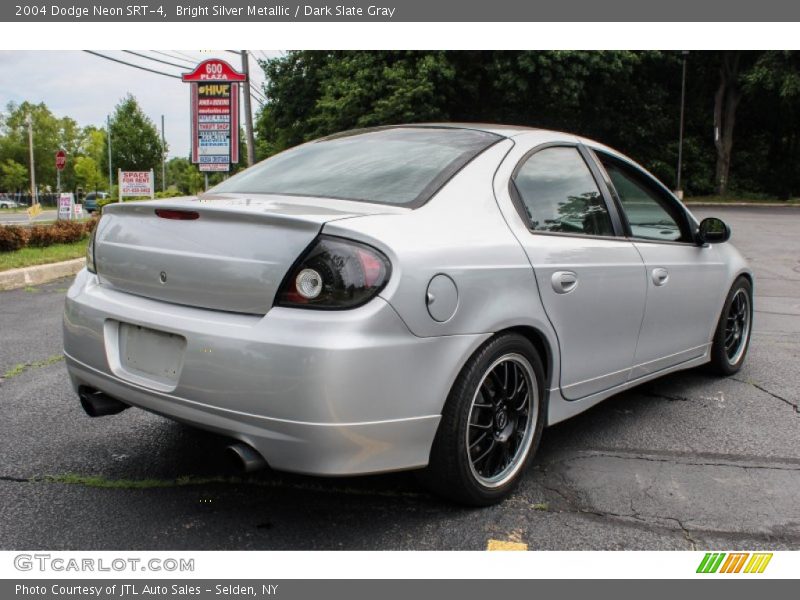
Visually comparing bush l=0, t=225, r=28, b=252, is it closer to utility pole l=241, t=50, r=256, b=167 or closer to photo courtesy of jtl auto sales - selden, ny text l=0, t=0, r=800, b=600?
photo courtesy of jtl auto sales - selden, ny text l=0, t=0, r=800, b=600

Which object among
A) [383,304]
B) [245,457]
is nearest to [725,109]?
[383,304]

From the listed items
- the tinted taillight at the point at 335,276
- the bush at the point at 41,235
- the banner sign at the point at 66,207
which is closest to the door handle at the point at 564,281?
the tinted taillight at the point at 335,276

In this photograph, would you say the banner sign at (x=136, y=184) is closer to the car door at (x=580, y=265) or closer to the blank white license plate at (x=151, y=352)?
the car door at (x=580, y=265)

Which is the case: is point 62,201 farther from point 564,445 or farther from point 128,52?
point 564,445

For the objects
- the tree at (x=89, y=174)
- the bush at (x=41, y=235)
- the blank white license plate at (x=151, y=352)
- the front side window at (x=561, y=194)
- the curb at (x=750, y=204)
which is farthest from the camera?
the tree at (x=89, y=174)

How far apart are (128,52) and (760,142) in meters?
32.2

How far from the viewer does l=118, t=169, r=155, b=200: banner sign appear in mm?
22656

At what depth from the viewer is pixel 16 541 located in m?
2.51

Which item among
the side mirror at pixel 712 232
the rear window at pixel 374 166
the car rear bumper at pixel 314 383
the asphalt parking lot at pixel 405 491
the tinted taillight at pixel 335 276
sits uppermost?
the rear window at pixel 374 166

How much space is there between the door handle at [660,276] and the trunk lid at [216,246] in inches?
67.2

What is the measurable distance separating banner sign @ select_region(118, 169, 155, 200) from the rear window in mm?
20353

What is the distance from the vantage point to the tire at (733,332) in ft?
15.4

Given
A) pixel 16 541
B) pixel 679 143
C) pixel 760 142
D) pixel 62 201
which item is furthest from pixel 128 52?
pixel 760 142

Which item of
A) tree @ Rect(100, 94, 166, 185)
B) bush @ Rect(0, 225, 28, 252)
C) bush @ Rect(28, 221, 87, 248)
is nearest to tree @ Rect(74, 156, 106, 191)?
tree @ Rect(100, 94, 166, 185)
